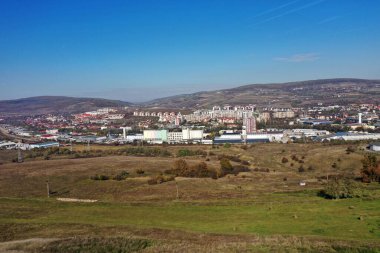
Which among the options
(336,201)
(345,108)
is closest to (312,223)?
(336,201)

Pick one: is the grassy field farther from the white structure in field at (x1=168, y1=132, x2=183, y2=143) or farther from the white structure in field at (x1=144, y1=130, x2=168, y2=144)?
the white structure in field at (x1=168, y1=132, x2=183, y2=143)

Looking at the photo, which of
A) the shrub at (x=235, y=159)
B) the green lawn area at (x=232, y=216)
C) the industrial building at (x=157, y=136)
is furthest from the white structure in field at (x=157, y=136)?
the green lawn area at (x=232, y=216)

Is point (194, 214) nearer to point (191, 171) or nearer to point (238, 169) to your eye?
point (191, 171)

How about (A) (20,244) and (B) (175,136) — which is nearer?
(A) (20,244)

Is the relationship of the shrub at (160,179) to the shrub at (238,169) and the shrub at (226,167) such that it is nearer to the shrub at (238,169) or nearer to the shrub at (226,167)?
the shrub at (226,167)

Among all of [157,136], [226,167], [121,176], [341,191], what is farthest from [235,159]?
[157,136]
